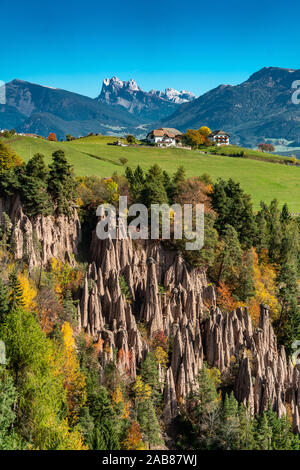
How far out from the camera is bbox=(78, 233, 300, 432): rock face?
39.7 m

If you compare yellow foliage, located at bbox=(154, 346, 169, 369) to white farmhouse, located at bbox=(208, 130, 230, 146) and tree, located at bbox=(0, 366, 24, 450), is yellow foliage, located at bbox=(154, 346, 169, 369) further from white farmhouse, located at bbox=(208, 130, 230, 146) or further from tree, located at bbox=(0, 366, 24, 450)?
white farmhouse, located at bbox=(208, 130, 230, 146)

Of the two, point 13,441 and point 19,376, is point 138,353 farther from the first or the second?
point 13,441

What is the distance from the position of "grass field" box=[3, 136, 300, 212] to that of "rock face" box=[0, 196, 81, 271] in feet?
120

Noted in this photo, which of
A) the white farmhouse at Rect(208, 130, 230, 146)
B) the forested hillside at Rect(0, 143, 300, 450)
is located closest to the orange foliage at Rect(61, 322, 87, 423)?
the forested hillside at Rect(0, 143, 300, 450)

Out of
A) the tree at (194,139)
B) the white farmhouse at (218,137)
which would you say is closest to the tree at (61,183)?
the tree at (194,139)

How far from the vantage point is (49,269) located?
4650cm

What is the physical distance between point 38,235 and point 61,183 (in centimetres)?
922

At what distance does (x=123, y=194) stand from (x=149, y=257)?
549 inches

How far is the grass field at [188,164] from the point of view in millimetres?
102062

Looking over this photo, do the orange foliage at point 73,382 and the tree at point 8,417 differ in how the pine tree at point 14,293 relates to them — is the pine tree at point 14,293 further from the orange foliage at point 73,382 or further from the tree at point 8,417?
the tree at point 8,417

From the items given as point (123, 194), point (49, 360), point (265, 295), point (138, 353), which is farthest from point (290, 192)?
point (49, 360)

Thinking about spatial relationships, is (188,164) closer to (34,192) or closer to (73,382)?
(34,192)

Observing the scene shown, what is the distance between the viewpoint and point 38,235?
156ft
